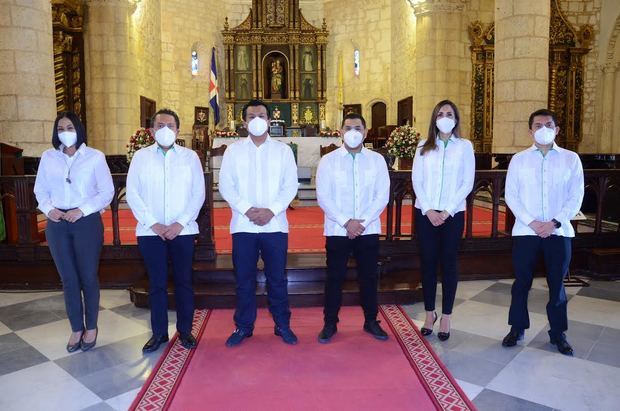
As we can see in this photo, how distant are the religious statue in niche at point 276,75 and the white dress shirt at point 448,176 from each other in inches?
610

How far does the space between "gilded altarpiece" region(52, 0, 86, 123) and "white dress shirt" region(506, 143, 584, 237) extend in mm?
10375

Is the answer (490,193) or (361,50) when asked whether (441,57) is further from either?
(490,193)

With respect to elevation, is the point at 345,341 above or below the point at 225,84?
below

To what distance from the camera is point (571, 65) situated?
13836mm

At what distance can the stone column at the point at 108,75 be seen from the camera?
11.8 m

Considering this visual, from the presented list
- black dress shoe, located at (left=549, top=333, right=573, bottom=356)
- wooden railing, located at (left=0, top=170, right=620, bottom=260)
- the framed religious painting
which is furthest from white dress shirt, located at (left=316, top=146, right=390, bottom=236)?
the framed religious painting

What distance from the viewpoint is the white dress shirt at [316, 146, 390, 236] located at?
12.8ft

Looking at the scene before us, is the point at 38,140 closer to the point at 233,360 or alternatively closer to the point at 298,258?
the point at 298,258

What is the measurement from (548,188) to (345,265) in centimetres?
157

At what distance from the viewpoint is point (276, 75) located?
18734mm

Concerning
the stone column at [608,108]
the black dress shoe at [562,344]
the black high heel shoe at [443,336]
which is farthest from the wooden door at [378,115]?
the black dress shoe at [562,344]

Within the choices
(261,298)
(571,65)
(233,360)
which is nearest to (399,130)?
(261,298)

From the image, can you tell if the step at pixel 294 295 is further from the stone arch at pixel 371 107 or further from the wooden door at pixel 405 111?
the stone arch at pixel 371 107

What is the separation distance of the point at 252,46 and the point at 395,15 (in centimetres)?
507
